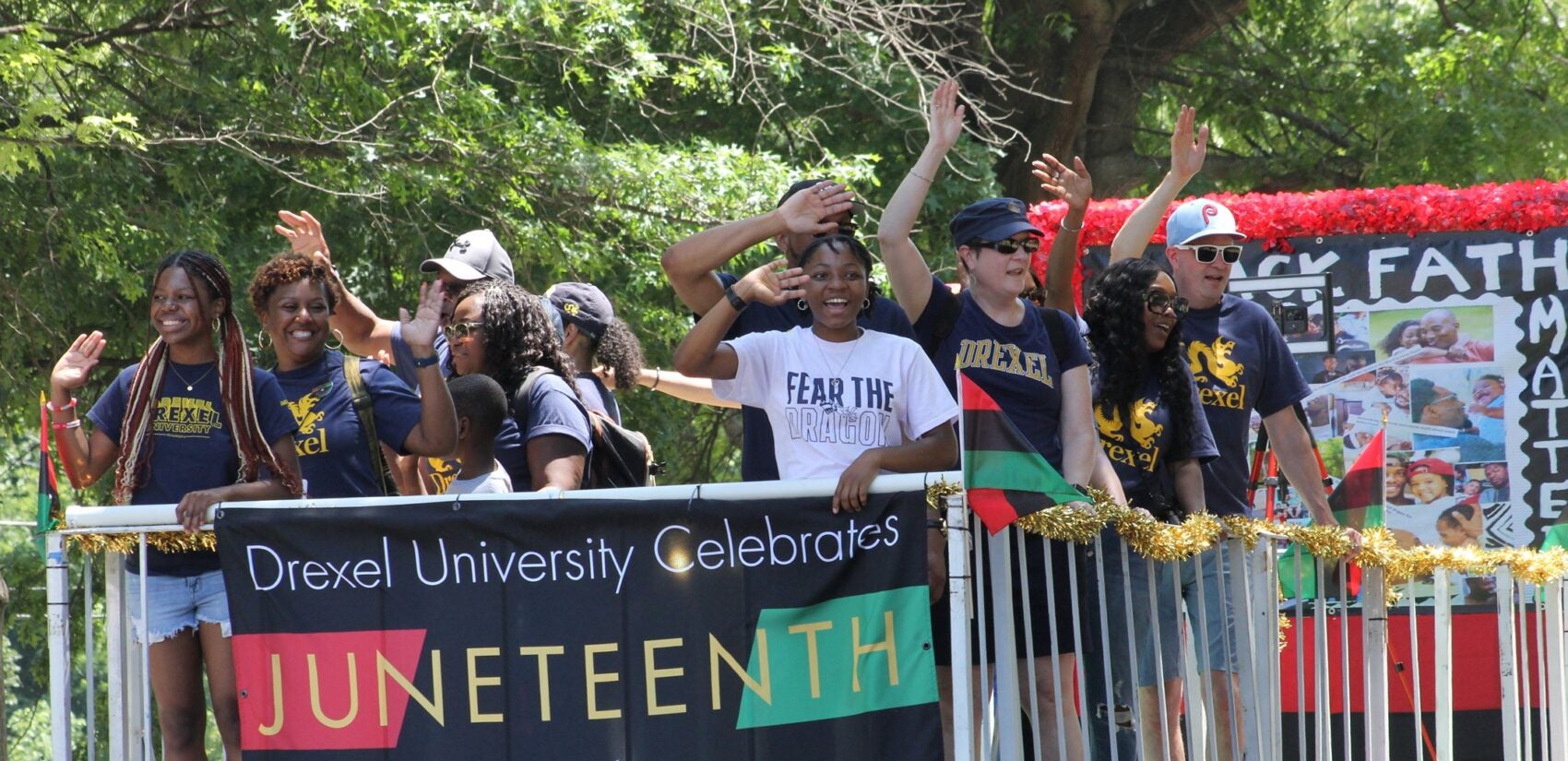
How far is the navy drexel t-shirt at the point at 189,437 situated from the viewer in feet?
15.5

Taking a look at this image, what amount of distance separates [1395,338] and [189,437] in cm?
552

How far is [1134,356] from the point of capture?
5.48m

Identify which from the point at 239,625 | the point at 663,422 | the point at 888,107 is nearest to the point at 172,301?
the point at 239,625

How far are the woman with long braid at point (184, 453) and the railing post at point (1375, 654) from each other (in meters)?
3.54

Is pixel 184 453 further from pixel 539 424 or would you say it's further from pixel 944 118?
pixel 944 118

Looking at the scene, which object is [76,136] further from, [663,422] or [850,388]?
[850,388]

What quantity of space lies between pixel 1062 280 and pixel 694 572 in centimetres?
218

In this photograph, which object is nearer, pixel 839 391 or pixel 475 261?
pixel 839 391

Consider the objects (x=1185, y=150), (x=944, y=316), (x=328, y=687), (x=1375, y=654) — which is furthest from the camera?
(x=1185, y=150)

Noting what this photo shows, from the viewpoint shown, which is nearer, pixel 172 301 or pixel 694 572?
pixel 694 572

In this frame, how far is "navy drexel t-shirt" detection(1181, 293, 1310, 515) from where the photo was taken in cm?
581

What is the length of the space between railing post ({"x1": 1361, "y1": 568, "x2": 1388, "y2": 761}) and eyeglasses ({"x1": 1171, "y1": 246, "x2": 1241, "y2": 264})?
3.88 feet

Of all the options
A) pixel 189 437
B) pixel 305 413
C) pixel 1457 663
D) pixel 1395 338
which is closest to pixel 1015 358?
pixel 305 413

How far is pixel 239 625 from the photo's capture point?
4.44 m
